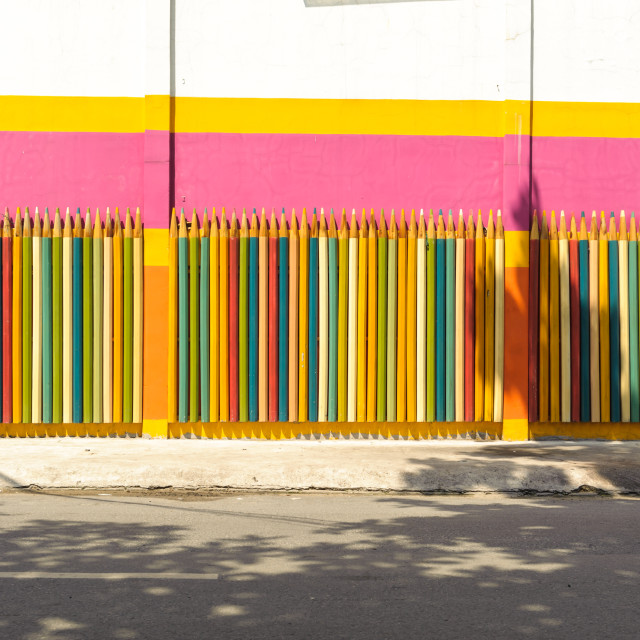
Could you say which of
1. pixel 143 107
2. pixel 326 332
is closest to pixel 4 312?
pixel 143 107

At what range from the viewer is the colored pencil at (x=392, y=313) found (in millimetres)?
11047

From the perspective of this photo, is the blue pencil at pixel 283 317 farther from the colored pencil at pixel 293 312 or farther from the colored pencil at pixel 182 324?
the colored pencil at pixel 182 324

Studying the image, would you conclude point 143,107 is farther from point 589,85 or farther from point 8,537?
point 8,537

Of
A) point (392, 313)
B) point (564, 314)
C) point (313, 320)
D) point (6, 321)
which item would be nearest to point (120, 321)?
point (6, 321)

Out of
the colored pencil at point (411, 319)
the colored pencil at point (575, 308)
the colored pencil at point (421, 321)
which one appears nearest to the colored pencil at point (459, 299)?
the colored pencil at point (421, 321)

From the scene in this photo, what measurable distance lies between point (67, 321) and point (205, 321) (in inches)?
64.7

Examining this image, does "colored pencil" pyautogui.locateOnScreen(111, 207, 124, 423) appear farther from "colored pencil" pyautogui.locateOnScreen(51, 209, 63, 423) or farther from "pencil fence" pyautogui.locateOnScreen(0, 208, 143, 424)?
"colored pencil" pyautogui.locateOnScreen(51, 209, 63, 423)

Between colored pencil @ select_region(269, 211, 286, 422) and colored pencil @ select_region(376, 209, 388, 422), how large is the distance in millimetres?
1181

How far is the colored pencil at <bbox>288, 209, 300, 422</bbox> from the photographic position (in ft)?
35.9

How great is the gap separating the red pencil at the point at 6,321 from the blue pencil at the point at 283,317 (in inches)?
127

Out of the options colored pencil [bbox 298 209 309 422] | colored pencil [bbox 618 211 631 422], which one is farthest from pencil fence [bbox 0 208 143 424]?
colored pencil [bbox 618 211 631 422]

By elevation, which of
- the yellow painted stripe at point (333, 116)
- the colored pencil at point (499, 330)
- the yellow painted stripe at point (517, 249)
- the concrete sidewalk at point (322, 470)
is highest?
the yellow painted stripe at point (333, 116)

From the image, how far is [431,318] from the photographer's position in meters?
11.1

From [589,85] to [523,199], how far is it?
1.74m
